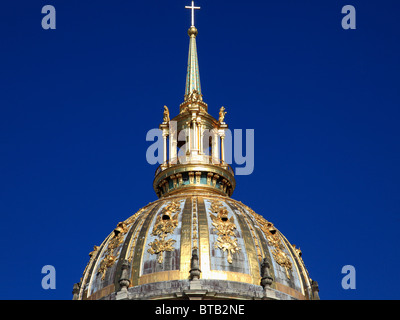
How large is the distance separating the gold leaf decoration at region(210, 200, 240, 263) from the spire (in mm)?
19532

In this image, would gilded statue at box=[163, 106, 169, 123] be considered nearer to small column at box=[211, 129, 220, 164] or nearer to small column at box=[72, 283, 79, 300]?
small column at box=[211, 129, 220, 164]

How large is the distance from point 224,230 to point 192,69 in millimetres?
27378

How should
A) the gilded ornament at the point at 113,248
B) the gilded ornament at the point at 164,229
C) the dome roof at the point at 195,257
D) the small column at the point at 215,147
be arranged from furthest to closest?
the small column at the point at 215,147 → the gilded ornament at the point at 113,248 → the gilded ornament at the point at 164,229 → the dome roof at the point at 195,257

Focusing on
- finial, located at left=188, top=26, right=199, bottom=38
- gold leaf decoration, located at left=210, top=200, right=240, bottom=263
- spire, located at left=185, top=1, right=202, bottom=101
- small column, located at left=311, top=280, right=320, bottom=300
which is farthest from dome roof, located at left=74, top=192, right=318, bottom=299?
finial, located at left=188, top=26, right=199, bottom=38

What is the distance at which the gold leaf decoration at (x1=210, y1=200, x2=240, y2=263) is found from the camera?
3302 inches

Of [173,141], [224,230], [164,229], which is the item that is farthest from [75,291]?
[173,141]

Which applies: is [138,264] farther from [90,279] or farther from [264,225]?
[264,225]

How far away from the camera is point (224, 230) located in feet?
281

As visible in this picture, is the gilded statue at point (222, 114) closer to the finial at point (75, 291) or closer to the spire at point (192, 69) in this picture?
the spire at point (192, 69)

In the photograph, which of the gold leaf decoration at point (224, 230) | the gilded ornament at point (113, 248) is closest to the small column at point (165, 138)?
the gilded ornament at point (113, 248)

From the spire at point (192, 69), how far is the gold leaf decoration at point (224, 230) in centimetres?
1953

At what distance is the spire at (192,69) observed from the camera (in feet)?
349

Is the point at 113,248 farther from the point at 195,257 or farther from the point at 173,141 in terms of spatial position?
the point at 173,141

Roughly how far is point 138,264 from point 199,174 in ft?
46.5
